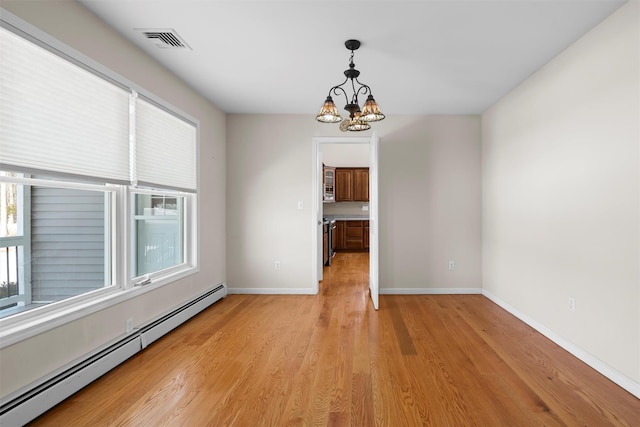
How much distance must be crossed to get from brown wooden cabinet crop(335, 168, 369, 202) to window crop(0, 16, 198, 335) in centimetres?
592

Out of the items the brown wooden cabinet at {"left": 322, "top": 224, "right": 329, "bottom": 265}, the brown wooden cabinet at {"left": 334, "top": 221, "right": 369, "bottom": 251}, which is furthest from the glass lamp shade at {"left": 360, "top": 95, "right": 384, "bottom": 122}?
the brown wooden cabinet at {"left": 334, "top": 221, "right": 369, "bottom": 251}

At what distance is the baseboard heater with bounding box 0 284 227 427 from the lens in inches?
64.1

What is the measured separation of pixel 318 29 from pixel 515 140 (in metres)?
2.48

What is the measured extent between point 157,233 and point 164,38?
169 centimetres

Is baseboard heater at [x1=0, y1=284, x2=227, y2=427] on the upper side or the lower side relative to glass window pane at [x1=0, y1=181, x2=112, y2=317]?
lower

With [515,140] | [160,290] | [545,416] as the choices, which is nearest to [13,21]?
[160,290]

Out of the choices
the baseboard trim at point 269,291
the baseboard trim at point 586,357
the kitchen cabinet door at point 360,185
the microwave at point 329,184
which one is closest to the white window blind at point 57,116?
the baseboard trim at point 269,291

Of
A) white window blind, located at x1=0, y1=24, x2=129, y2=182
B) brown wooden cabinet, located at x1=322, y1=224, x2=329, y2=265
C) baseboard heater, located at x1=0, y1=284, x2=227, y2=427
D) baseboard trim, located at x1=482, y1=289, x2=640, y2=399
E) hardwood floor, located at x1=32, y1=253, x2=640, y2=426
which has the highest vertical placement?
white window blind, located at x1=0, y1=24, x2=129, y2=182

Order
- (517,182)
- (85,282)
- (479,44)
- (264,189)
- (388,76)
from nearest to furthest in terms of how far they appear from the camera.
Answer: (85,282) < (479,44) < (388,76) < (517,182) < (264,189)

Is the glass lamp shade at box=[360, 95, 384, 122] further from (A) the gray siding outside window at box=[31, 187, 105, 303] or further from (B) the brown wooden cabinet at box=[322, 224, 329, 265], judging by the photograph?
(B) the brown wooden cabinet at box=[322, 224, 329, 265]

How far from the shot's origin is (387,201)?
4.38 meters

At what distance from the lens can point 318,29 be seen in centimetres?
231

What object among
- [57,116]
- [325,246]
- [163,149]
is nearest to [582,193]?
[163,149]

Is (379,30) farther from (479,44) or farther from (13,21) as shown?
(13,21)
